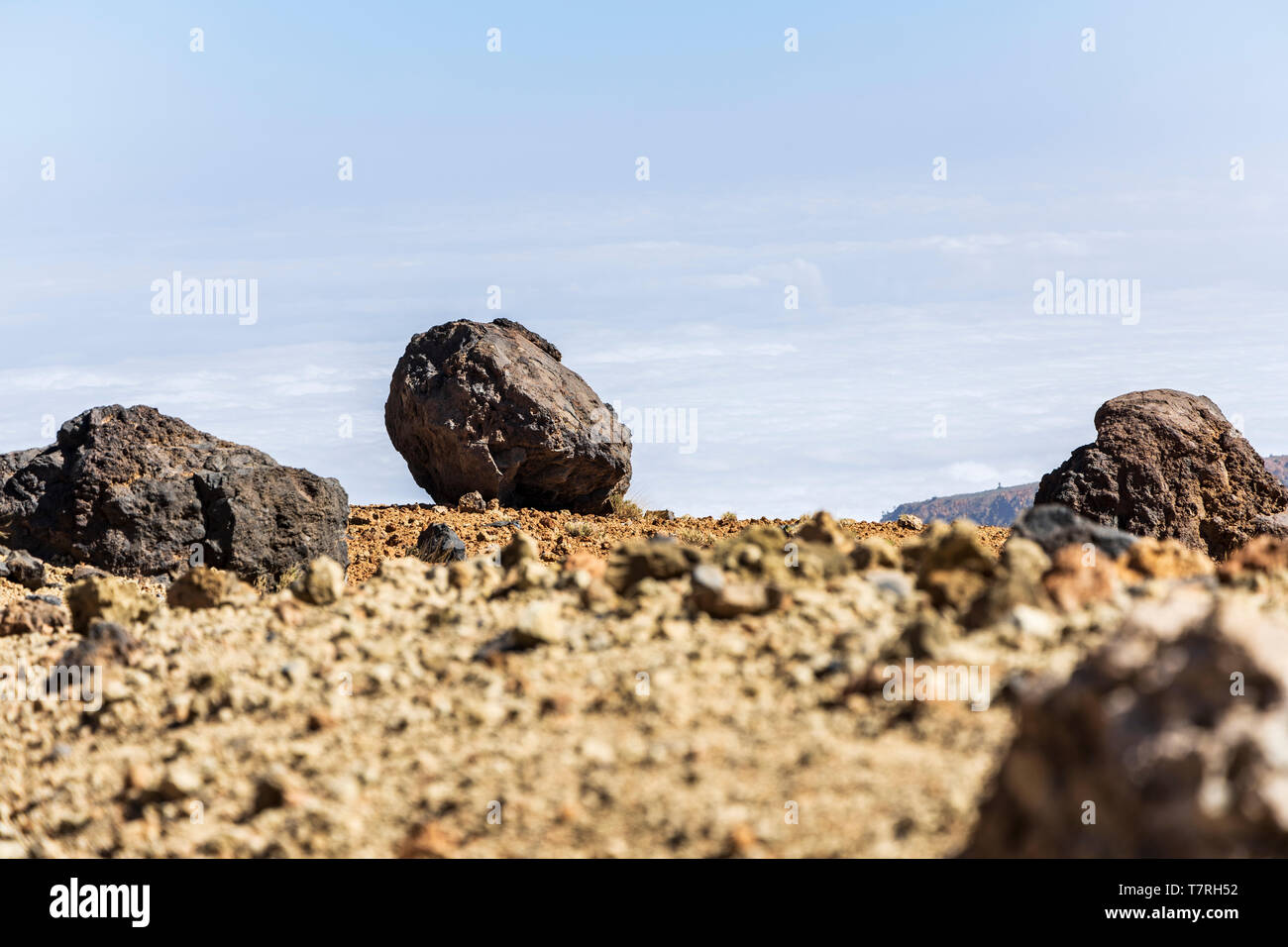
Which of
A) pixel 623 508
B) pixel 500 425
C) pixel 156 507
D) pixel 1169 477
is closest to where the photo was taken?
pixel 156 507

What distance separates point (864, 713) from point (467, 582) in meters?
3.24

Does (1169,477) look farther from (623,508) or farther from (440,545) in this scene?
(440,545)

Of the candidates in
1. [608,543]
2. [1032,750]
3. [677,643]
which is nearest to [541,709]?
[677,643]

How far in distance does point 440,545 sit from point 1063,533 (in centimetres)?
898

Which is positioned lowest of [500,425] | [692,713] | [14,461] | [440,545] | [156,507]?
[692,713]

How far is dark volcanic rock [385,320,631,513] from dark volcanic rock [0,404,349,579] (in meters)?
3.92

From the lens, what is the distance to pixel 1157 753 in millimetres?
3076

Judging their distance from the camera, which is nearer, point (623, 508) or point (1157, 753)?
point (1157, 753)

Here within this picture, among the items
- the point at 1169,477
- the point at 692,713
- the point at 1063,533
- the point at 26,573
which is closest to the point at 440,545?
the point at 26,573

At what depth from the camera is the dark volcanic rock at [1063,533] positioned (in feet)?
22.1

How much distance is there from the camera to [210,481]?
13398 mm
